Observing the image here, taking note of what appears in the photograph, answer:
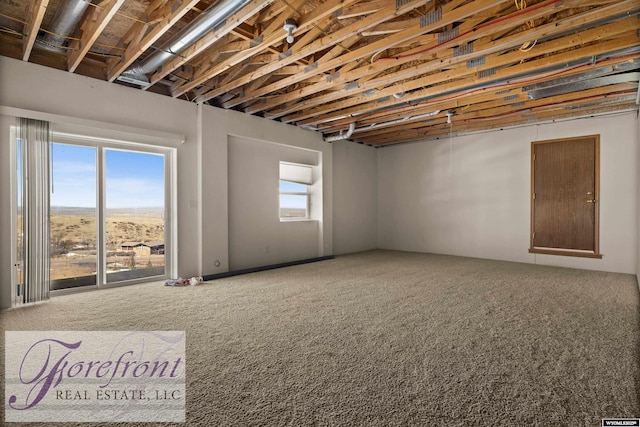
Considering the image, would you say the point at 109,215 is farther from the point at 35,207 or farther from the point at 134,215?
the point at 35,207

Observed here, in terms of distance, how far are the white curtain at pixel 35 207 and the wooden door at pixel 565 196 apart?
25.3 ft

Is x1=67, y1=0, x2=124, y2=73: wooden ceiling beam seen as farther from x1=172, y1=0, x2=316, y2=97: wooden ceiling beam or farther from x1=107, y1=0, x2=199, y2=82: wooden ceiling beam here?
x1=172, y1=0, x2=316, y2=97: wooden ceiling beam

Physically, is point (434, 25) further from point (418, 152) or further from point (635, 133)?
point (418, 152)

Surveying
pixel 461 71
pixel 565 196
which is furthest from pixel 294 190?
pixel 565 196

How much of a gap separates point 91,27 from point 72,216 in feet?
7.49

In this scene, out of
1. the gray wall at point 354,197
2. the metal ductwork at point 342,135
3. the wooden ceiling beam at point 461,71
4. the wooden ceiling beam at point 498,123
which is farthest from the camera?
the gray wall at point 354,197

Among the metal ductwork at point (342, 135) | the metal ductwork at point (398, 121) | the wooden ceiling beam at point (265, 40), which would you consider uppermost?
the wooden ceiling beam at point (265, 40)

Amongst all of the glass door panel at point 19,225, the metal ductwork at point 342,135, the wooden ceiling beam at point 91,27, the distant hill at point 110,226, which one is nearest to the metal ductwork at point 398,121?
the metal ductwork at point 342,135

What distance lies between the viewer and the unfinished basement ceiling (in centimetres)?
292

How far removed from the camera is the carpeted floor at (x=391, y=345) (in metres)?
1.81

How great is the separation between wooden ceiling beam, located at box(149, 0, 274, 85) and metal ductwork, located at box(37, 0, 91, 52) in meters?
0.94

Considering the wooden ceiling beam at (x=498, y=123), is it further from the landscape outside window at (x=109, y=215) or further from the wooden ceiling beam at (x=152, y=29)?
the wooden ceiling beam at (x=152, y=29)

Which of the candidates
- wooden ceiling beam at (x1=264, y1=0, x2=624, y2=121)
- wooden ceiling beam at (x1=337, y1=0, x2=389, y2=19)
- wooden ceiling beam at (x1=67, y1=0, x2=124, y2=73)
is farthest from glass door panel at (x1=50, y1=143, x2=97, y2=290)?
wooden ceiling beam at (x1=337, y1=0, x2=389, y2=19)

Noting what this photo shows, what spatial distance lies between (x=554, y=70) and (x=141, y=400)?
5.06 meters
